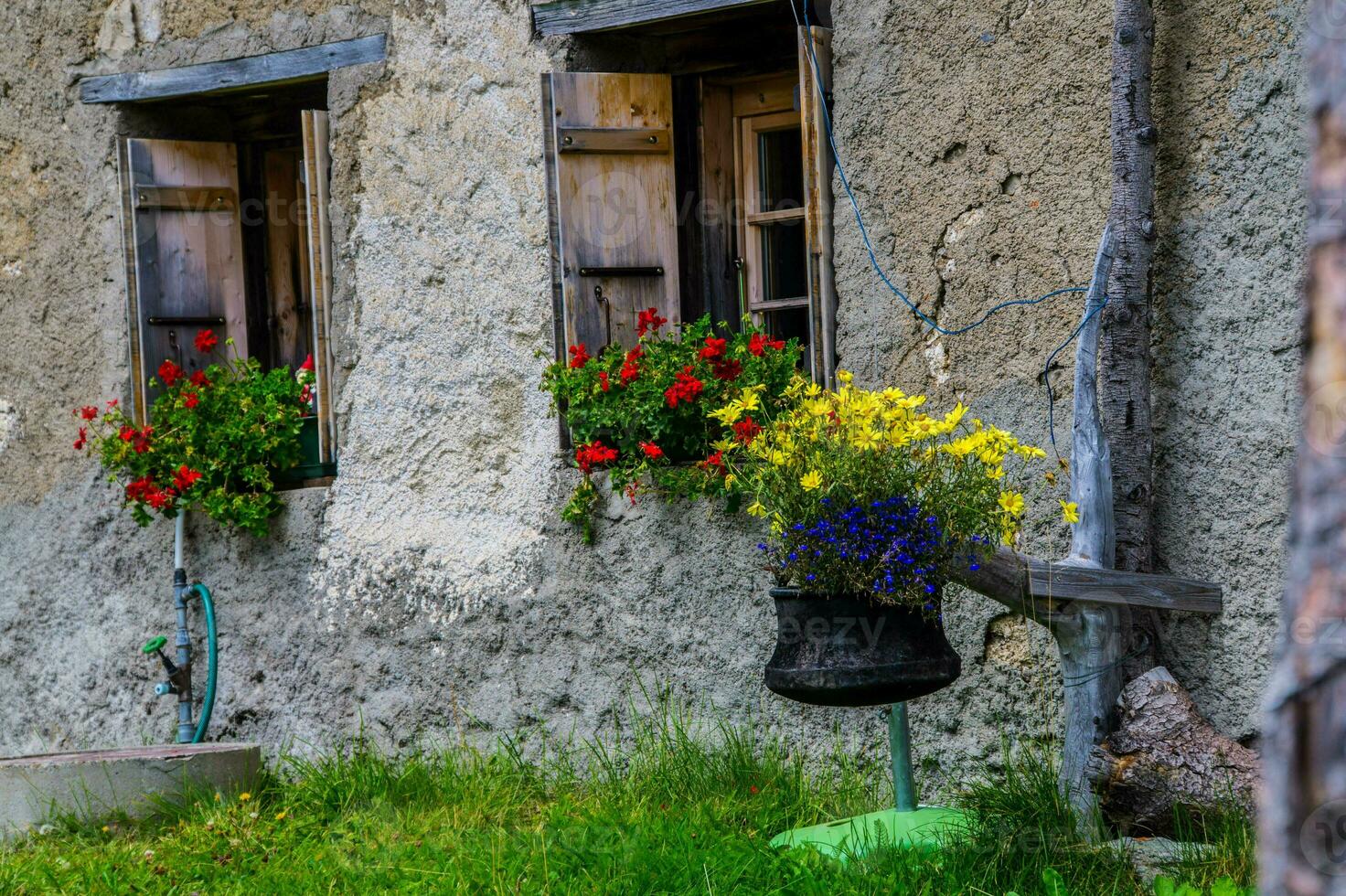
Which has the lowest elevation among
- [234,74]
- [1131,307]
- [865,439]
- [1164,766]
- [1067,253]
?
[1164,766]

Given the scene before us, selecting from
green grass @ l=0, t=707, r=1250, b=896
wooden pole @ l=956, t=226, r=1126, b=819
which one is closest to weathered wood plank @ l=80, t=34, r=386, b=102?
green grass @ l=0, t=707, r=1250, b=896

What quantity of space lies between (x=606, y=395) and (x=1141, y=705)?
1.79 metres

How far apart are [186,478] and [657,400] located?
69.9 inches

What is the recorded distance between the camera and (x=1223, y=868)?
118 inches

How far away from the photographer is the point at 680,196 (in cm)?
491

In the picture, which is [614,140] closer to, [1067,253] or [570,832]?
[1067,253]

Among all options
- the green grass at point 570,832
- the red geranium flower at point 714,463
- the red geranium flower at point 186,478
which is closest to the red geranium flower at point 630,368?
the red geranium flower at point 714,463

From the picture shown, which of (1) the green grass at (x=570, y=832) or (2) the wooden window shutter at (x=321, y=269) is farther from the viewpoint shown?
Result: (2) the wooden window shutter at (x=321, y=269)

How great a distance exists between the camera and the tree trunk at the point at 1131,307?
3.58m

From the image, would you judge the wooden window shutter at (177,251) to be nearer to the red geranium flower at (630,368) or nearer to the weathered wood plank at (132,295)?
the weathered wood plank at (132,295)

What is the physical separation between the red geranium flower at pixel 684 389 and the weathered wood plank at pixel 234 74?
167 cm

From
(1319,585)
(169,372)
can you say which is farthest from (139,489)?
(1319,585)

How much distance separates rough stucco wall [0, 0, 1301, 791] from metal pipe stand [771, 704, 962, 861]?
0.55 m

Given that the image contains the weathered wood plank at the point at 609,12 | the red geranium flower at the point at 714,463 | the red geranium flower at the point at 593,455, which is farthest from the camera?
the weathered wood plank at the point at 609,12
